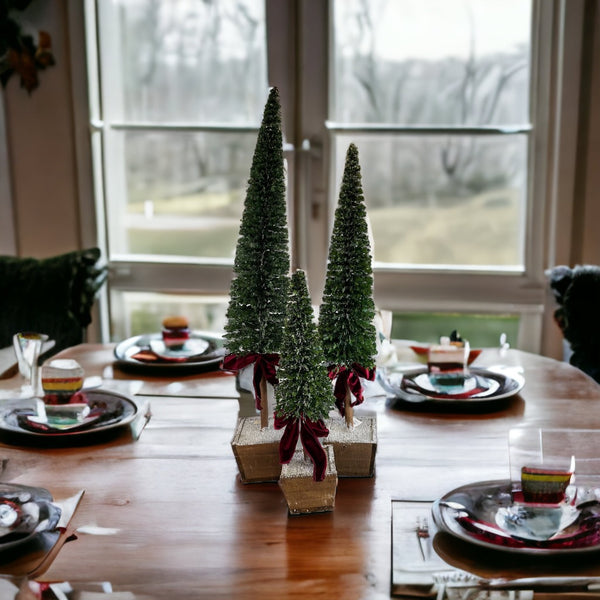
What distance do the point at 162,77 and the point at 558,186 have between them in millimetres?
1354

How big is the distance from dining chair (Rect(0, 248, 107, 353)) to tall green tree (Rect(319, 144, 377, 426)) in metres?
1.27

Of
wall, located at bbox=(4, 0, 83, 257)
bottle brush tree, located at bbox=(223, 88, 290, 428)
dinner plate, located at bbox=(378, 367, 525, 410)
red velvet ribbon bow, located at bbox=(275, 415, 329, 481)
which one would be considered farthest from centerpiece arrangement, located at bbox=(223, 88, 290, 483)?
wall, located at bbox=(4, 0, 83, 257)

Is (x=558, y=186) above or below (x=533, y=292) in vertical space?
above

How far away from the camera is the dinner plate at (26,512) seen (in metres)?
0.98

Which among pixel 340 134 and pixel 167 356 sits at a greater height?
pixel 340 134

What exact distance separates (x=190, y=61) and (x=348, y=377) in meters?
1.83

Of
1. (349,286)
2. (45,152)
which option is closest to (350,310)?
(349,286)

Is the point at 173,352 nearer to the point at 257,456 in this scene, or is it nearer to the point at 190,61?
the point at 257,456

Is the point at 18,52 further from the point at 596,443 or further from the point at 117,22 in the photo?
the point at 596,443

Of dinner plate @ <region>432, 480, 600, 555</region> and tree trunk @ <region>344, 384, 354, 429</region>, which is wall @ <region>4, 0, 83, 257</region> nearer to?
tree trunk @ <region>344, 384, 354, 429</region>

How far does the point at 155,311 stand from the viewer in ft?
9.68

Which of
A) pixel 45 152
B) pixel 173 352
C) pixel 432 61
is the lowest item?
pixel 173 352

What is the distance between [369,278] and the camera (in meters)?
1.19

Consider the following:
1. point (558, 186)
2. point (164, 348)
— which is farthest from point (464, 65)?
point (164, 348)
